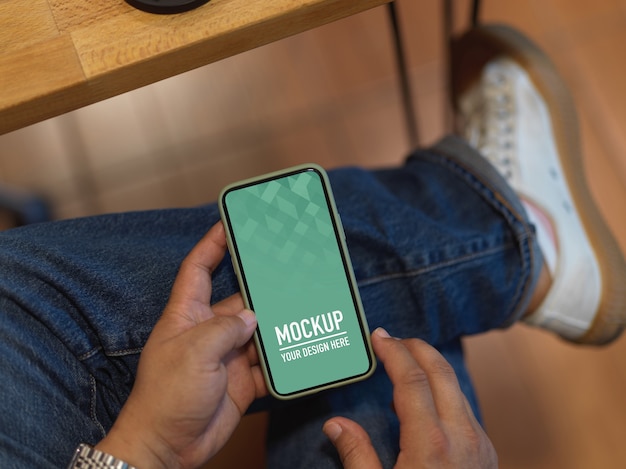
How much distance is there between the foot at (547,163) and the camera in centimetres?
68

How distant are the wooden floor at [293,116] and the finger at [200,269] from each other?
1.69ft

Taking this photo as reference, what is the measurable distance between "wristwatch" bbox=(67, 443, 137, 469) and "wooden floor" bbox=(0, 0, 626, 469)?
0.61 metres

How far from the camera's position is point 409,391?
0.48 m

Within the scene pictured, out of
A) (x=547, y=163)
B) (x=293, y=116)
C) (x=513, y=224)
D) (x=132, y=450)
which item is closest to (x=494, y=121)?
(x=547, y=163)

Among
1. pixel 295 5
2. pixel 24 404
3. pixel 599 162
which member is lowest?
pixel 599 162

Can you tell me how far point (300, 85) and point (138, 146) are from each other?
289 mm

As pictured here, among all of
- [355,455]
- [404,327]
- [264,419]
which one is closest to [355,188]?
[404,327]

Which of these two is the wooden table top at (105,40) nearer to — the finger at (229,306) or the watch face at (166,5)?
the watch face at (166,5)

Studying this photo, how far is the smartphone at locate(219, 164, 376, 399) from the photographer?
534 mm

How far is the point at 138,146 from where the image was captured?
1.04 meters

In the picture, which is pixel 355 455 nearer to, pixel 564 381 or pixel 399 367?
pixel 399 367

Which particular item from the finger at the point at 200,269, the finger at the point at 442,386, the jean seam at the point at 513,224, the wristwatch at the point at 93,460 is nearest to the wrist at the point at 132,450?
the wristwatch at the point at 93,460

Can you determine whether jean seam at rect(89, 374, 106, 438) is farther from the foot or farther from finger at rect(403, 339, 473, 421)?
the foot

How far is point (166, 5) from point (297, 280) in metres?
0.24
